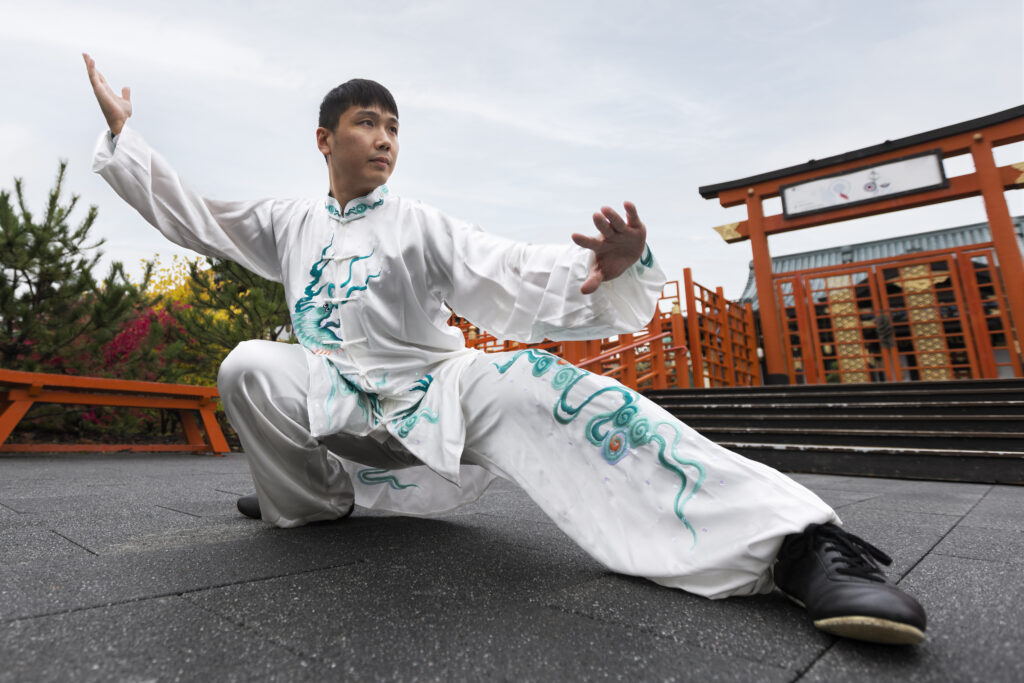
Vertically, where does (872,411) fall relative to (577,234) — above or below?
below

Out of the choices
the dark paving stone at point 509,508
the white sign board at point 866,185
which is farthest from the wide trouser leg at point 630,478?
the white sign board at point 866,185

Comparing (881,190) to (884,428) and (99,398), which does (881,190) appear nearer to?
(884,428)

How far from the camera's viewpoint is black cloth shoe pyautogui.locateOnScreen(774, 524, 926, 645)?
28.9 inches

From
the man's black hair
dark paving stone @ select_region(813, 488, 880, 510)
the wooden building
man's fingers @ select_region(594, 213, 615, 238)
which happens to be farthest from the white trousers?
the wooden building

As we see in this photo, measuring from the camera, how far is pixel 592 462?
1.11 m

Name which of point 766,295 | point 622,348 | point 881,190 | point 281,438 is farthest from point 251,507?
point 881,190

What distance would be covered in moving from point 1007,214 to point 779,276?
8.33 ft

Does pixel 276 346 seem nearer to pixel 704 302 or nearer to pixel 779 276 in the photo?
pixel 704 302

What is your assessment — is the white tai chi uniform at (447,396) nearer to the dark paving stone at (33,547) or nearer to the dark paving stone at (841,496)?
the dark paving stone at (33,547)

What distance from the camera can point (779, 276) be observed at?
8.05m

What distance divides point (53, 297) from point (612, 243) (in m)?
5.71

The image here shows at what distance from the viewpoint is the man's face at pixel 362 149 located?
149cm

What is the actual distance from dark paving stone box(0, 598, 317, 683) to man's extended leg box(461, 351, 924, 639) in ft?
1.90

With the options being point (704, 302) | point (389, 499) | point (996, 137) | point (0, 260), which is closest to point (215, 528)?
point (389, 499)
